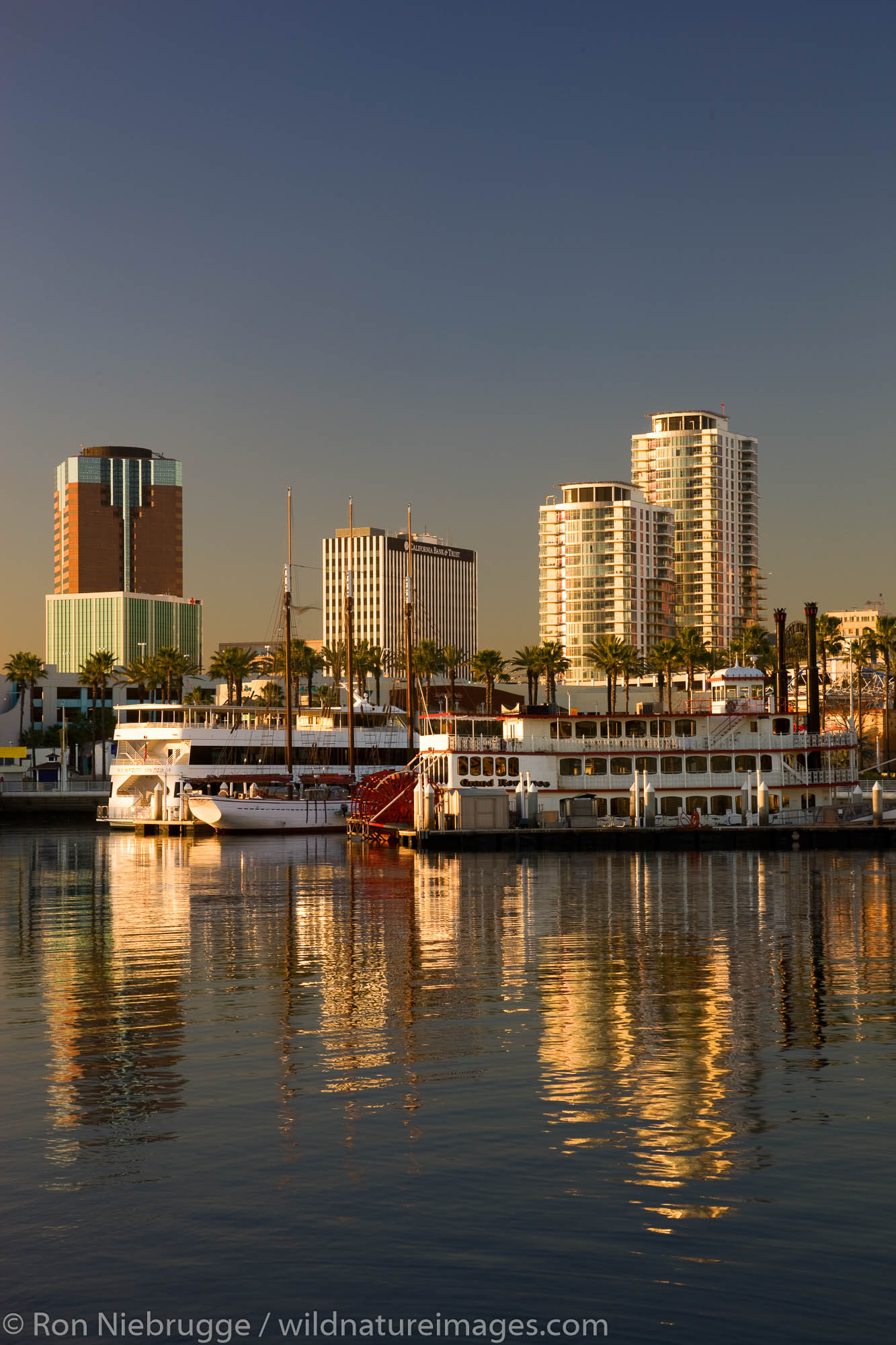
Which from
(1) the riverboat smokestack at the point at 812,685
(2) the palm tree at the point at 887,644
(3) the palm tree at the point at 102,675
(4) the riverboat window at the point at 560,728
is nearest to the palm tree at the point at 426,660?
(3) the palm tree at the point at 102,675

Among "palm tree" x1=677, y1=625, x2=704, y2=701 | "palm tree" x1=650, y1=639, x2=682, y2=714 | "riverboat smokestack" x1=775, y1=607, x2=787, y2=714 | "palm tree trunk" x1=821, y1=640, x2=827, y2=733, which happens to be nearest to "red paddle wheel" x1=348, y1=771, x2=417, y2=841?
"riverboat smokestack" x1=775, y1=607, x2=787, y2=714

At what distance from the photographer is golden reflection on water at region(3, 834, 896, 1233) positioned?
687 inches

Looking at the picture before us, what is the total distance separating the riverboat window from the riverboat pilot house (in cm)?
4

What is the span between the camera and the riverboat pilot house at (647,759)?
74.1 meters

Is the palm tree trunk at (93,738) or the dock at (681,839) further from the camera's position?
the palm tree trunk at (93,738)

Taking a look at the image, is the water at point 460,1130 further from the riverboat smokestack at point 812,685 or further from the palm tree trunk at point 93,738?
the palm tree trunk at point 93,738

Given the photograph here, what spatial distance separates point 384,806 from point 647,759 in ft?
51.4

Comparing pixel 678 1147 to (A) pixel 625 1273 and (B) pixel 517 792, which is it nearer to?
(A) pixel 625 1273

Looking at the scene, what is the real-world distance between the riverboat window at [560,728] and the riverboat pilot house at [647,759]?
0.12ft

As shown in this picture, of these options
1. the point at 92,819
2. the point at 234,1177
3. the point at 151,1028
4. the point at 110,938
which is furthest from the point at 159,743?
the point at 234,1177

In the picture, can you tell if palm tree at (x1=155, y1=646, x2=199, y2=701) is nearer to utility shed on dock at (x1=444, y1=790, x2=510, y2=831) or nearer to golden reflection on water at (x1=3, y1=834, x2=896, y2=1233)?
utility shed on dock at (x1=444, y1=790, x2=510, y2=831)

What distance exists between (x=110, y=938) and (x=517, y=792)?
37529mm

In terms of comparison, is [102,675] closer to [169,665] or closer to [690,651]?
[169,665]

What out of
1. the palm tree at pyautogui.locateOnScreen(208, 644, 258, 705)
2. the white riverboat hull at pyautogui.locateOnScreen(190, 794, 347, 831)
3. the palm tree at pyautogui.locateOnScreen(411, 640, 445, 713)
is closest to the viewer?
the white riverboat hull at pyautogui.locateOnScreen(190, 794, 347, 831)
